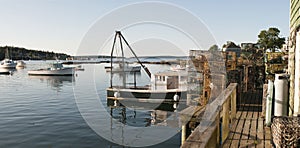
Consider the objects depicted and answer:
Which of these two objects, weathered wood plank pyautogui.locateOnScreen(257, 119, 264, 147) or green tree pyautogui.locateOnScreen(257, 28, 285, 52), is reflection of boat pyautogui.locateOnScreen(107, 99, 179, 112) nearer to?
green tree pyautogui.locateOnScreen(257, 28, 285, 52)

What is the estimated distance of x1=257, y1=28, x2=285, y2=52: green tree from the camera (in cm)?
2067

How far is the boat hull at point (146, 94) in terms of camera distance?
1886cm

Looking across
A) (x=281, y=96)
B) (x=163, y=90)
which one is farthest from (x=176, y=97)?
(x=281, y=96)

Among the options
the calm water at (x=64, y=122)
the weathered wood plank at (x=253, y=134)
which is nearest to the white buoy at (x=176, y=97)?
the calm water at (x=64, y=122)

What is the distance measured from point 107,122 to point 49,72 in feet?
130

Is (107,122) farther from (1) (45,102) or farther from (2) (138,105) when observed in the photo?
(1) (45,102)

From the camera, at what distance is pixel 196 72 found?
14219mm

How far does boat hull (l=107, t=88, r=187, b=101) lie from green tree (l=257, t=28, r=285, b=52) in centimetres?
775

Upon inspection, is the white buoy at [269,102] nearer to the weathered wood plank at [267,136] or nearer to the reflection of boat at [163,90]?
the weathered wood plank at [267,136]

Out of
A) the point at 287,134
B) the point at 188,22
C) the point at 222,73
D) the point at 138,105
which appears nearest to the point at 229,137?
the point at 287,134

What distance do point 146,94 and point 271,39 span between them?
10.6 m

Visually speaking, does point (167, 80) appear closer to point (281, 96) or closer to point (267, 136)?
point (281, 96)

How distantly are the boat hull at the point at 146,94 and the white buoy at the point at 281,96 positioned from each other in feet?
45.0

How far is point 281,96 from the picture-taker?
495cm
